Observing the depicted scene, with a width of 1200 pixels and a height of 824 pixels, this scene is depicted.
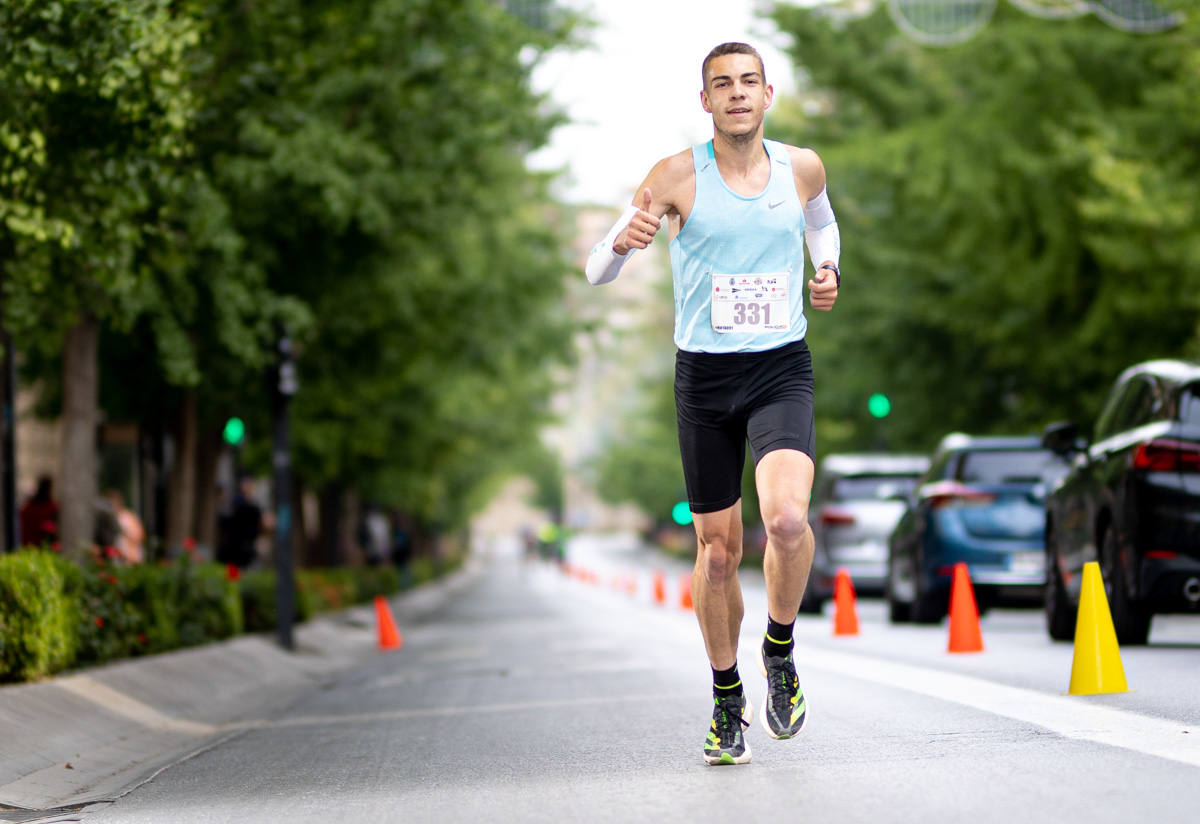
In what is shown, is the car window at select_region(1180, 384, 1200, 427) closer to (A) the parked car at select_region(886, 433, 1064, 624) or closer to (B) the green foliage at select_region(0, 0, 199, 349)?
(A) the parked car at select_region(886, 433, 1064, 624)

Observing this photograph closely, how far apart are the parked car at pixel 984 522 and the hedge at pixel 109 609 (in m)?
6.34

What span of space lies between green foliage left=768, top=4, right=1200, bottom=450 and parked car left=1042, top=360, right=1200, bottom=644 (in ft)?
30.6

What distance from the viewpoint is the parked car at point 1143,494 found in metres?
11.7

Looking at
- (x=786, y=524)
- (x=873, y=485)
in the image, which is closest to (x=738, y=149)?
(x=786, y=524)

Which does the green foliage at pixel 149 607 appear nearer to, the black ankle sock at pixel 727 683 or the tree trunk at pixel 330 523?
the black ankle sock at pixel 727 683

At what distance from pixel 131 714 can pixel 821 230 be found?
604 cm

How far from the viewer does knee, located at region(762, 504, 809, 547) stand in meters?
6.82

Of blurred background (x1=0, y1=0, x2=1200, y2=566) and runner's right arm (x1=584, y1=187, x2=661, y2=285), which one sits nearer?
runner's right arm (x1=584, y1=187, x2=661, y2=285)

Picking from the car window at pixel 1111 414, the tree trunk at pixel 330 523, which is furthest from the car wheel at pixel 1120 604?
the tree trunk at pixel 330 523

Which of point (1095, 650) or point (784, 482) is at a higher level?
point (784, 482)

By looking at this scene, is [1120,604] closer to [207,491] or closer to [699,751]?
[699,751]

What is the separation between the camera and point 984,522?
1700 centimetres

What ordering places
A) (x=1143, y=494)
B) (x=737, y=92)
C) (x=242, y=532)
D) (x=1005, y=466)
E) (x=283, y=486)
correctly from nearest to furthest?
(x=737, y=92), (x=1143, y=494), (x=1005, y=466), (x=283, y=486), (x=242, y=532)

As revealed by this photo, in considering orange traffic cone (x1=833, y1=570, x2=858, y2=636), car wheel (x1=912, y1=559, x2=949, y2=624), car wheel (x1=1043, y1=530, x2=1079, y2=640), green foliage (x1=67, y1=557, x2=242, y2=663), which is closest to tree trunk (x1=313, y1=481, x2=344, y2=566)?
green foliage (x1=67, y1=557, x2=242, y2=663)
